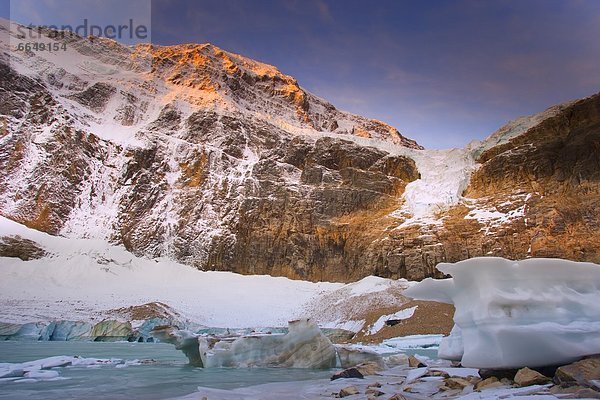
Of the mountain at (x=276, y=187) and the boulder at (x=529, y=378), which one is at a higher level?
the mountain at (x=276, y=187)

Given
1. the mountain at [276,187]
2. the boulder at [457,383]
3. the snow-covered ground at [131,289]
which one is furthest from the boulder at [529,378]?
the mountain at [276,187]

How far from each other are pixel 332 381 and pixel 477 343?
358cm

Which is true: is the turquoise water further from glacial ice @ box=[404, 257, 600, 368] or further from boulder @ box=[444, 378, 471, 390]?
glacial ice @ box=[404, 257, 600, 368]

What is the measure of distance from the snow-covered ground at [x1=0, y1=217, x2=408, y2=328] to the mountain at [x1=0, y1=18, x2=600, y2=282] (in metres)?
3.34

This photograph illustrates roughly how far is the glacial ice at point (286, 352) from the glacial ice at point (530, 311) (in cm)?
622

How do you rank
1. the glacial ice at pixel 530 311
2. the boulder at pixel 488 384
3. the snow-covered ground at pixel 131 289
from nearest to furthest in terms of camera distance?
the boulder at pixel 488 384, the glacial ice at pixel 530 311, the snow-covered ground at pixel 131 289

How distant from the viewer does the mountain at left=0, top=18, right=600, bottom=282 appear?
1526 inches

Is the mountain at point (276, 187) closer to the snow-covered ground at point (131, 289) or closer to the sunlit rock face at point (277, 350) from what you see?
the snow-covered ground at point (131, 289)

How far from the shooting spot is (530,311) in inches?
253

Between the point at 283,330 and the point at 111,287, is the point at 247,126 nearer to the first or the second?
the point at 111,287

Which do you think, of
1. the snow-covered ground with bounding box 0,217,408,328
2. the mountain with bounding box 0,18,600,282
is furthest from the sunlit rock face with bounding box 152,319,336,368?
the mountain with bounding box 0,18,600,282

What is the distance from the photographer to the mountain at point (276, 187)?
38.8 meters

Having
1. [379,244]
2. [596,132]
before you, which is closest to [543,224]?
[596,132]

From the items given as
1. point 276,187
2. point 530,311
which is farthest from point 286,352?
point 276,187
